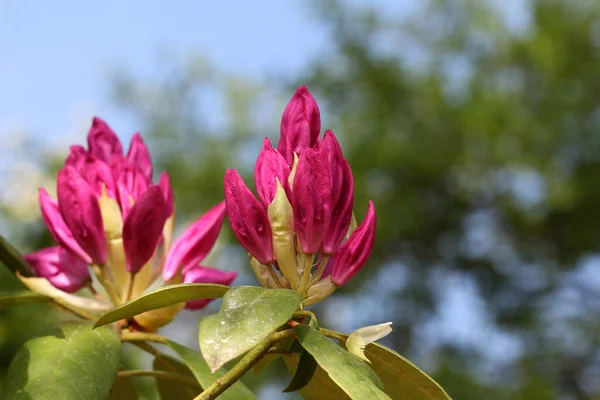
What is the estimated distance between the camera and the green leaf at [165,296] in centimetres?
47

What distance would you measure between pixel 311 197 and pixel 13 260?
282 mm

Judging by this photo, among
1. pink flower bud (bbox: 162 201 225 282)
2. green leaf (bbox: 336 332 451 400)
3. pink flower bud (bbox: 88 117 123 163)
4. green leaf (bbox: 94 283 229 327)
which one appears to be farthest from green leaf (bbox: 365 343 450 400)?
pink flower bud (bbox: 88 117 123 163)

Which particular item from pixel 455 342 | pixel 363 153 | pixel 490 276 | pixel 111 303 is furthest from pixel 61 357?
pixel 490 276

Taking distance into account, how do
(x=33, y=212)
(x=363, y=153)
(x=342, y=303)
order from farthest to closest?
1. (x=342, y=303)
2. (x=363, y=153)
3. (x=33, y=212)

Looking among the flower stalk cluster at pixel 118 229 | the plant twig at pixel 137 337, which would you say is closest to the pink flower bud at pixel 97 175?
the flower stalk cluster at pixel 118 229

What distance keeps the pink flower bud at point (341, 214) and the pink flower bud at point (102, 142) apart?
0.26 metres

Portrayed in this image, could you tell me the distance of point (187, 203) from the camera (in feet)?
32.2

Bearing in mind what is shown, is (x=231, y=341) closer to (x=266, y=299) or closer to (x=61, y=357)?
(x=266, y=299)

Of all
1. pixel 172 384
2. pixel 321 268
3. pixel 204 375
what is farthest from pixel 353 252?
pixel 172 384

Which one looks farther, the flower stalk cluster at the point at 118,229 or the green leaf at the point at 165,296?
the flower stalk cluster at the point at 118,229

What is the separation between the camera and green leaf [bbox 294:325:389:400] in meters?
0.40

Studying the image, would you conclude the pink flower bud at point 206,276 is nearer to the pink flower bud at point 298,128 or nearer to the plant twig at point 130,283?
the plant twig at point 130,283

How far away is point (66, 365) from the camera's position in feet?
1.69

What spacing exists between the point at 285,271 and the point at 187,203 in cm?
939
